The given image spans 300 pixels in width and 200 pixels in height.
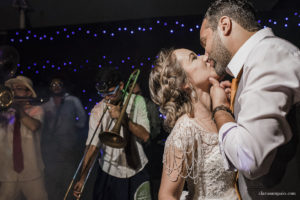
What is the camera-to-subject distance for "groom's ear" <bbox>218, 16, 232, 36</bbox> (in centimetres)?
132

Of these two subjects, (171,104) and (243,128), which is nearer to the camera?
(243,128)

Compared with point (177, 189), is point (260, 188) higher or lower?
higher

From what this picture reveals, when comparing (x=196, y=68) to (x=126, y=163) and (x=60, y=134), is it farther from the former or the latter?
(x=60, y=134)

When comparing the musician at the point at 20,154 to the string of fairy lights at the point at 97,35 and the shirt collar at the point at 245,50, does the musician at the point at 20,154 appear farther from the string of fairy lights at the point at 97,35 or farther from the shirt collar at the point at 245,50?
the shirt collar at the point at 245,50

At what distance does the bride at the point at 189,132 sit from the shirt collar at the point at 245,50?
1.95 feet

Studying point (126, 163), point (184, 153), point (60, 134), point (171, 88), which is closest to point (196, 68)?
point (171, 88)

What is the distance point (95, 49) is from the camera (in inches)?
166

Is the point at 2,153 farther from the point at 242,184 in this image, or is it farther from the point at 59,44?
the point at 242,184

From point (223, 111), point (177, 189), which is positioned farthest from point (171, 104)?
point (223, 111)

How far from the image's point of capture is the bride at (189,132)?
1749mm

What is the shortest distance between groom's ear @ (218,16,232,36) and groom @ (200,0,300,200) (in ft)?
0.35

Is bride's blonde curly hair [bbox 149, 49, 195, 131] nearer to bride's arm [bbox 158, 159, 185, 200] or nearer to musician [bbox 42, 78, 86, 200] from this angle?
bride's arm [bbox 158, 159, 185, 200]

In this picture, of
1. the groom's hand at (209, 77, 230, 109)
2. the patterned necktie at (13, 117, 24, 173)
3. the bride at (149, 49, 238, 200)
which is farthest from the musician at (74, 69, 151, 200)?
the groom's hand at (209, 77, 230, 109)

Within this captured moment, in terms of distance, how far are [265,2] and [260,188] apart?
3.37m
